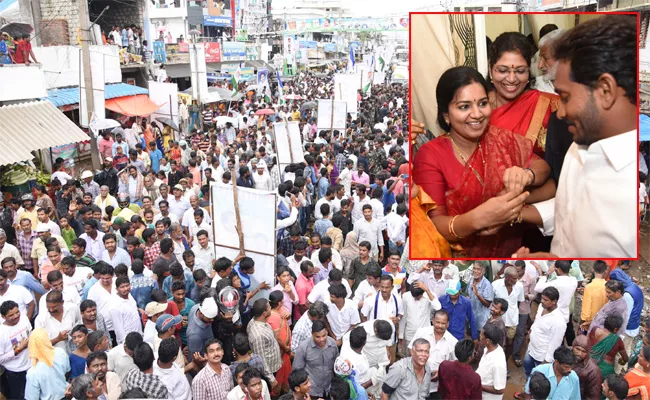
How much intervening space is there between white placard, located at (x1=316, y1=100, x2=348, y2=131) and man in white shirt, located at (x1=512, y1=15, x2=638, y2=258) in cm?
1064

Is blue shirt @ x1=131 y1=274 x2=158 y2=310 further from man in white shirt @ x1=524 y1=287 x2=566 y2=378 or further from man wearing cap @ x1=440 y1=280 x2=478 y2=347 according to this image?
man in white shirt @ x1=524 y1=287 x2=566 y2=378

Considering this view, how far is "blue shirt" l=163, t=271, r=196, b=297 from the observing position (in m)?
5.17

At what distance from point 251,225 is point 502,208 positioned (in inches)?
141

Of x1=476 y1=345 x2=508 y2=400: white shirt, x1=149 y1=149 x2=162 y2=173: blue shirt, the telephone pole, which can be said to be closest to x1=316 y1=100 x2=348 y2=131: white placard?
x1=149 y1=149 x2=162 y2=173: blue shirt

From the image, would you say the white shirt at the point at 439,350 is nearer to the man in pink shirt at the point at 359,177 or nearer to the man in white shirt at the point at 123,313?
the man in white shirt at the point at 123,313

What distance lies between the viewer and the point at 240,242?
552 centimetres

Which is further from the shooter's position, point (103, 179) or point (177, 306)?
point (103, 179)

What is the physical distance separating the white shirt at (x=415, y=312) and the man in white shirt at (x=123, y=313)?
233 centimetres

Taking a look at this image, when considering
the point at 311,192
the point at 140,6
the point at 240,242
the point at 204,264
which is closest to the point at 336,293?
the point at 240,242

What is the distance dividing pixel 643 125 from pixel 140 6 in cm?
1854

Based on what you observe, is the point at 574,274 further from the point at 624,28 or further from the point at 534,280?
the point at 624,28

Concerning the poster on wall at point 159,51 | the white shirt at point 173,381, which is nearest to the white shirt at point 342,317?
the white shirt at point 173,381

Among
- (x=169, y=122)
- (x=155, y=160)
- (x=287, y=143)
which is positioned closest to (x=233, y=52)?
(x=169, y=122)

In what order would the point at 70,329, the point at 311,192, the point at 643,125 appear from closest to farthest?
the point at 70,329
the point at 311,192
the point at 643,125
